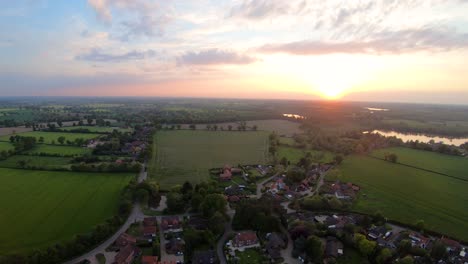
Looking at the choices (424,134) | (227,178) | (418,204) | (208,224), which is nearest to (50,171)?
(227,178)

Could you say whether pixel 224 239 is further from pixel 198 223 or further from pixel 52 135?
pixel 52 135

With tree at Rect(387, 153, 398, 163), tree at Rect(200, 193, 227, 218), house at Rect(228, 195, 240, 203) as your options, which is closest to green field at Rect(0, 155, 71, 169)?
tree at Rect(200, 193, 227, 218)

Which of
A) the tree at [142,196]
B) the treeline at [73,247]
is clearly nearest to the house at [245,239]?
the treeline at [73,247]

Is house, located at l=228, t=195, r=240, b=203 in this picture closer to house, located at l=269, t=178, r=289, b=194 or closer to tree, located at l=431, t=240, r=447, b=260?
house, located at l=269, t=178, r=289, b=194

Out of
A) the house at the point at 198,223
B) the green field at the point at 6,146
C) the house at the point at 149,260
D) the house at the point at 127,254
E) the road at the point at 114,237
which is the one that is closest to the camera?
the house at the point at 149,260

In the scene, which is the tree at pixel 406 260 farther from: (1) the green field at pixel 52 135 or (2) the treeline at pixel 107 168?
(1) the green field at pixel 52 135

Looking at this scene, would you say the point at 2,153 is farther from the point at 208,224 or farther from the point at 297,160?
the point at 297,160
